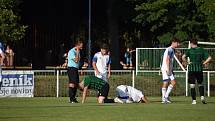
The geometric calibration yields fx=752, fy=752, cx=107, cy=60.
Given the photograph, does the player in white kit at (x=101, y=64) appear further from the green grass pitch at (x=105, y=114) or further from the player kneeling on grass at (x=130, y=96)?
the green grass pitch at (x=105, y=114)

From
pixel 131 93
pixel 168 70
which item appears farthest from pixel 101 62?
pixel 168 70

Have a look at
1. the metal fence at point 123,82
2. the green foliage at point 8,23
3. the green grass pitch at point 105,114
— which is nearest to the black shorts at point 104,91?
the green grass pitch at point 105,114

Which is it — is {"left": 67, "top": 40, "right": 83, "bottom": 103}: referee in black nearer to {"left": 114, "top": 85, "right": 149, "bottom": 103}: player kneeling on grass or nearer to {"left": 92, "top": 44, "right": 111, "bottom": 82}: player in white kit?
{"left": 92, "top": 44, "right": 111, "bottom": 82}: player in white kit

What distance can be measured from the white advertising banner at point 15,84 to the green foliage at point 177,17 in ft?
61.7

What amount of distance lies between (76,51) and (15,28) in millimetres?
17801

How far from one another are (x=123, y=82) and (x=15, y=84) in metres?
5.55

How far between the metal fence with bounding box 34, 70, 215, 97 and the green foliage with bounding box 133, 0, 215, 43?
Result: 12.5 metres

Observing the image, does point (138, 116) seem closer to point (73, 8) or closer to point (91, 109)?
point (91, 109)

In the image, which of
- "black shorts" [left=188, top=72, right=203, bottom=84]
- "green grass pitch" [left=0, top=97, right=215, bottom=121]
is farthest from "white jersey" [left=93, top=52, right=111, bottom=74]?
"green grass pitch" [left=0, top=97, right=215, bottom=121]

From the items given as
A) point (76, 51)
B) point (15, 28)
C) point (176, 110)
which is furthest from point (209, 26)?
point (176, 110)

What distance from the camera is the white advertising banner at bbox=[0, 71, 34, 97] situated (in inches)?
1191

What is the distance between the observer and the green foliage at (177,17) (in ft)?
159

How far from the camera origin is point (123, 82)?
33750mm

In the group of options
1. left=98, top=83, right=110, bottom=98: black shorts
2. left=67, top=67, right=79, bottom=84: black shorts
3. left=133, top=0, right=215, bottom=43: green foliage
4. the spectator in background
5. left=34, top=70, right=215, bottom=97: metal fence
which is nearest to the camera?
left=98, top=83, right=110, bottom=98: black shorts
